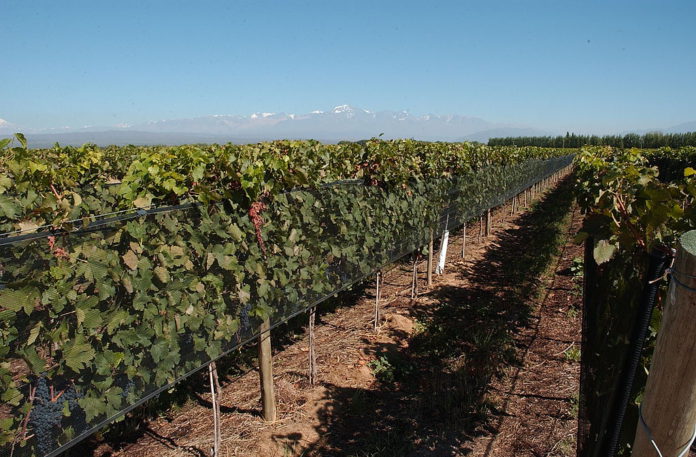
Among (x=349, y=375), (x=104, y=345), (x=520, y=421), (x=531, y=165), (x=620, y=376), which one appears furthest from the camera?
(x=531, y=165)

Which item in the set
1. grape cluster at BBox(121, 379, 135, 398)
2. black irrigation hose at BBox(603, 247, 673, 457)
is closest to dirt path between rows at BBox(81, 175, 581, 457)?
grape cluster at BBox(121, 379, 135, 398)

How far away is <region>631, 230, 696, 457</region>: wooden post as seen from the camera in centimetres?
123

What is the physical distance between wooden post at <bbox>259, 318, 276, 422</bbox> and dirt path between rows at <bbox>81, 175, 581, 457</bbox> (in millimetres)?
112

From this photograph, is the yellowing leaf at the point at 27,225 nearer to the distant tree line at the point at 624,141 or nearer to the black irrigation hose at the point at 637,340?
the black irrigation hose at the point at 637,340

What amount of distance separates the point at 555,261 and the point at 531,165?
449 inches

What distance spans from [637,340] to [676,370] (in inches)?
17.9

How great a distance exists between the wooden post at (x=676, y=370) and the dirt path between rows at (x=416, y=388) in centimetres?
233

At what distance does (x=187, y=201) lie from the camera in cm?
314

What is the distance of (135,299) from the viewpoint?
261 centimetres

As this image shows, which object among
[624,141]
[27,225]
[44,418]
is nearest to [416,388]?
[44,418]

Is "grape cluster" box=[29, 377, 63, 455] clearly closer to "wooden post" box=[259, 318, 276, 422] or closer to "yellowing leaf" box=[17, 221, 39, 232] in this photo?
→ "yellowing leaf" box=[17, 221, 39, 232]

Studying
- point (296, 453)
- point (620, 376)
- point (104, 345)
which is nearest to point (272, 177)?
point (104, 345)

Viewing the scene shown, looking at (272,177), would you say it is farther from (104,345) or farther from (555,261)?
(555,261)

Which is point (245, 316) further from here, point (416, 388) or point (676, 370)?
point (676, 370)
